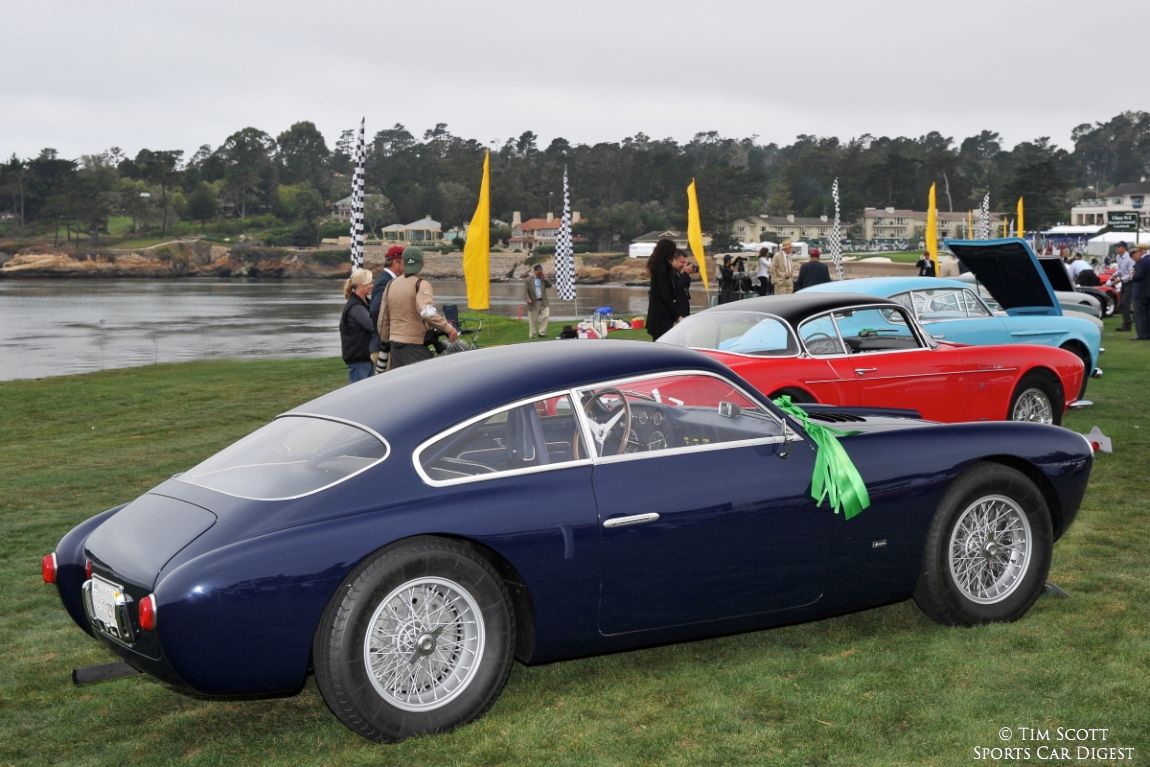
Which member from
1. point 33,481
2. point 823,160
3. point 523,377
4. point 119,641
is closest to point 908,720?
point 523,377

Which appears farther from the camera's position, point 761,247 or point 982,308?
point 761,247

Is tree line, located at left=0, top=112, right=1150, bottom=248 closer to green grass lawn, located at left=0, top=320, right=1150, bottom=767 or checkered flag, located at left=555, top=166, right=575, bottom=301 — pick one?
checkered flag, located at left=555, top=166, right=575, bottom=301

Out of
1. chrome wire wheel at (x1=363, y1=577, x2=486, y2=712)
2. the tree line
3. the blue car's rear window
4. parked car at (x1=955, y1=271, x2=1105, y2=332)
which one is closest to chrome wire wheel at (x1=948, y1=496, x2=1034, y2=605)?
chrome wire wheel at (x1=363, y1=577, x2=486, y2=712)

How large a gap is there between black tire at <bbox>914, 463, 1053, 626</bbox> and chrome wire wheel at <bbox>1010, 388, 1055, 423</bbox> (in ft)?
17.5

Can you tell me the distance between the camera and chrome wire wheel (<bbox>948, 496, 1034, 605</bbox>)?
5.65m

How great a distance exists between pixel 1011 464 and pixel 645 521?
6.82 feet

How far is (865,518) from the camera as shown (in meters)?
5.39

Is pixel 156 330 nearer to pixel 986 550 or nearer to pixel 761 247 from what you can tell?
pixel 761 247

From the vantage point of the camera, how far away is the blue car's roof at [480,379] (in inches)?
190

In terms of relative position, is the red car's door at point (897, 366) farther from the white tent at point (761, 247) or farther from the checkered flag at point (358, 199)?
the white tent at point (761, 247)

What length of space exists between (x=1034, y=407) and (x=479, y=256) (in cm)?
1594

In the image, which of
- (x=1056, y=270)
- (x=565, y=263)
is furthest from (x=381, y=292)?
(x=565, y=263)

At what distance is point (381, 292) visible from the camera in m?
12.1

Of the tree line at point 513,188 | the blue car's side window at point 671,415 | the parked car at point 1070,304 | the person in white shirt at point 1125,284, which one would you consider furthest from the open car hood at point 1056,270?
the tree line at point 513,188
